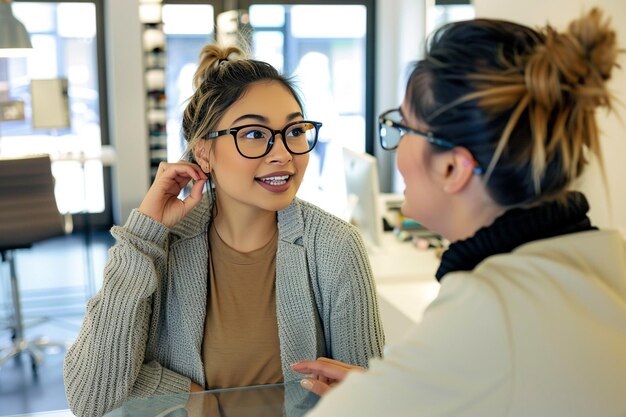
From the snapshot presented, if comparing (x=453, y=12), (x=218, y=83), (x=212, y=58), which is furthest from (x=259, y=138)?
(x=453, y=12)

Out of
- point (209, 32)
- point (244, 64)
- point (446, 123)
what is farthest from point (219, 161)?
point (209, 32)

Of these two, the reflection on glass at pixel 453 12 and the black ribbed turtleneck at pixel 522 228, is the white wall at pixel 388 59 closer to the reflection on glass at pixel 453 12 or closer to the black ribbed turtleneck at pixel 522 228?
the reflection on glass at pixel 453 12

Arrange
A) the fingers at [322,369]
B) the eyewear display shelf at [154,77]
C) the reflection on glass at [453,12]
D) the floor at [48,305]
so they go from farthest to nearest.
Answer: the eyewear display shelf at [154,77] < the reflection on glass at [453,12] < the floor at [48,305] < the fingers at [322,369]

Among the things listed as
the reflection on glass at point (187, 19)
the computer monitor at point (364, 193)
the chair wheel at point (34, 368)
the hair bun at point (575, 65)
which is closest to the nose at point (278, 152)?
the hair bun at point (575, 65)

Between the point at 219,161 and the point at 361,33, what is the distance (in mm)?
6223

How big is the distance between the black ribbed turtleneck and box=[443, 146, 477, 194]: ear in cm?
7

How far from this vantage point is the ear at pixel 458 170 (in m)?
1.06

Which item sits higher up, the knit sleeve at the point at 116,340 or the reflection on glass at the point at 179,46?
the reflection on glass at the point at 179,46

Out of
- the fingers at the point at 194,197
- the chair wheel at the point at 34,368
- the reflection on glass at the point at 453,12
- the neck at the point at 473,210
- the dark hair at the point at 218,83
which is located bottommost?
the chair wheel at the point at 34,368

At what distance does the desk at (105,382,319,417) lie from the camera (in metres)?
1.52

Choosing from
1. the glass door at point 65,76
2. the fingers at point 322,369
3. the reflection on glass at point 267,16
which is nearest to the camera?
the fingers at point 322,369

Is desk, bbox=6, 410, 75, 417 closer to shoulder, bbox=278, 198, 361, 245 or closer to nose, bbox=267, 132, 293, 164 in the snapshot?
shoulder, bbox=278, 198, 361, 245

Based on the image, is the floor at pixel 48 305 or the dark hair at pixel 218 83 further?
the floor at pixel 48 305

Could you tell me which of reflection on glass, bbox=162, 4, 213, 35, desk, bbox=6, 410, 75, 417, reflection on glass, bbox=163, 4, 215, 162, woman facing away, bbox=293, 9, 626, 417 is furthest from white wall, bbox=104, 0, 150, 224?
woman facing away, bbox=293, 9, 626, 417
